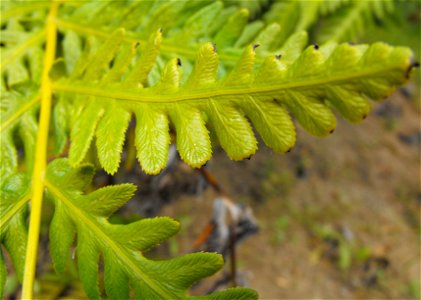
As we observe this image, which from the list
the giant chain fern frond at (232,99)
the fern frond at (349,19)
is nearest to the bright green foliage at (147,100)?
the giant chain fern frond at (232,99)

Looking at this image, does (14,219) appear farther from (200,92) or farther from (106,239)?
(200,92)

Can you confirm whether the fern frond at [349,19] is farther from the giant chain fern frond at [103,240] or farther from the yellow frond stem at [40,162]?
the giant chain fern frond at [103,240]

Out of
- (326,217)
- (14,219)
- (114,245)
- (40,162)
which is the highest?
(40,162)

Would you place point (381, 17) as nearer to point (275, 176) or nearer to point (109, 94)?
point (109, 94)

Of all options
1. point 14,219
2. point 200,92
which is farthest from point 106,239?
point 200,92

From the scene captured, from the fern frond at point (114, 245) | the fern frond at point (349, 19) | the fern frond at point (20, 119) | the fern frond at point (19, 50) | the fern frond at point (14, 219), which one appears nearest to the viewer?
the fern frond at point (114, 245)

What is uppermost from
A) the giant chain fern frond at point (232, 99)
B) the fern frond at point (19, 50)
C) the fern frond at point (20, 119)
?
the fern frond at point (19, 50)

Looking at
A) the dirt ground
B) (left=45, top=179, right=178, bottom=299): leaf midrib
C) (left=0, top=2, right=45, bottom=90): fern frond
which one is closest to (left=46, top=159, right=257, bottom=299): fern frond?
(left=45, top=179, right=178, bottom=299): leaf midrib
